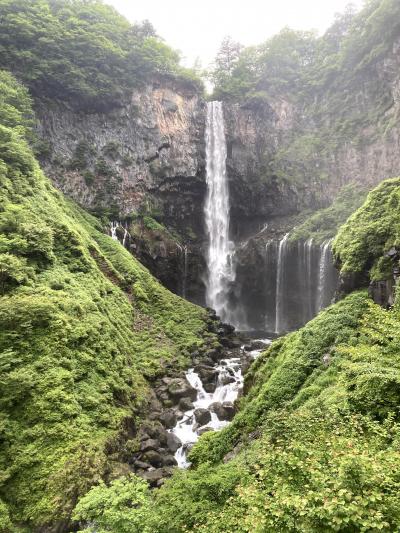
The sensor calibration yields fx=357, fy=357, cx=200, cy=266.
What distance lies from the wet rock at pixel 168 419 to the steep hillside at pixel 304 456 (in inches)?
134

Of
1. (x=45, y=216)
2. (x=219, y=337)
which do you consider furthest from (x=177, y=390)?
(x=45, y=216)

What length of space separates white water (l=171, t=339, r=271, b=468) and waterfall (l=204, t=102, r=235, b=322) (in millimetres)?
12655

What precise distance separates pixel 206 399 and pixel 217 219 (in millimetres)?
22974

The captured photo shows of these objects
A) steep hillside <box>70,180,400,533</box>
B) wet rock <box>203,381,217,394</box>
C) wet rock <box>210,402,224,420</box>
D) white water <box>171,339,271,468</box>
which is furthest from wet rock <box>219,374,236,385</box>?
steep hillside <box>70,180,400,533</box>

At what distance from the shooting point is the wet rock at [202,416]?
47.8ft

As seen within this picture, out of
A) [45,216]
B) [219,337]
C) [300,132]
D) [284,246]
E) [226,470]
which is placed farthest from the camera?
[300,132]

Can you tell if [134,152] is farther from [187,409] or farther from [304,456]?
[304,456]

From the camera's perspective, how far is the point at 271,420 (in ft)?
25.8

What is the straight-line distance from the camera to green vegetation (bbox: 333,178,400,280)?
515 inches

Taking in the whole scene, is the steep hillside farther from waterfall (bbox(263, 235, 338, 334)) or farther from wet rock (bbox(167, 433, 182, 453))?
waterfall (bbox(263, 235, 338, 334))

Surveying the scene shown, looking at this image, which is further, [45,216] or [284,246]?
[284,246]

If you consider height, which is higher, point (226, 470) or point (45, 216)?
point (45, 216)

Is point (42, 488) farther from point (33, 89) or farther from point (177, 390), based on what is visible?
point (33, 89)

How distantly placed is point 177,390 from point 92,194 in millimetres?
20633
